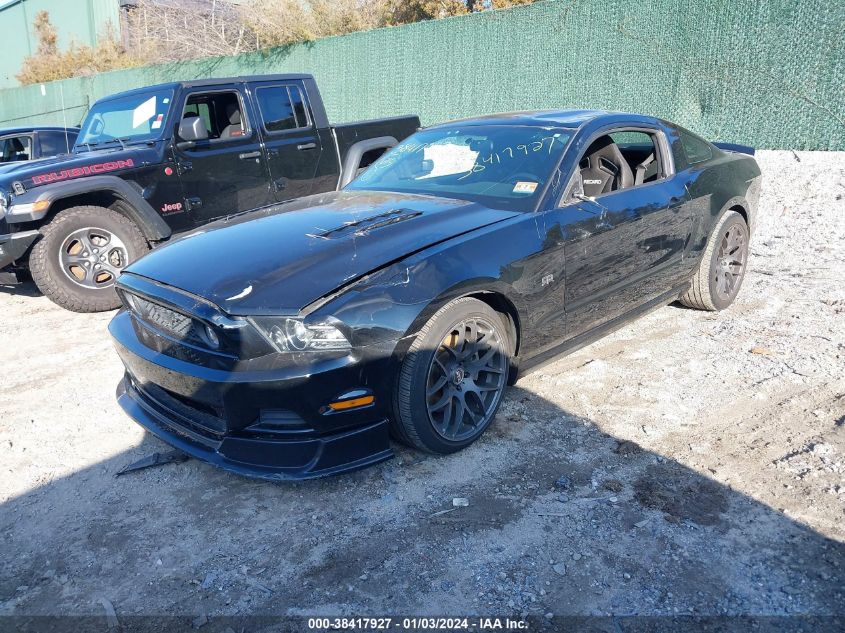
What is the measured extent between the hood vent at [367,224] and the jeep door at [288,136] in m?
3.40

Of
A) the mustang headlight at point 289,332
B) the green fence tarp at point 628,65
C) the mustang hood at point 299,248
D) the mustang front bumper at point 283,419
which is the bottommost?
the mustang front bumper at point 283,419

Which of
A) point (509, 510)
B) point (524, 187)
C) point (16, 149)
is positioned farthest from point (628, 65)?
point (509, 510)

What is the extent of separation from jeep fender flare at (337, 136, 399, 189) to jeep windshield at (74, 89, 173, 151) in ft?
5.88

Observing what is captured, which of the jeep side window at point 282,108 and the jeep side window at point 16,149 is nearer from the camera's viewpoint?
the jeep side window at point 282,108

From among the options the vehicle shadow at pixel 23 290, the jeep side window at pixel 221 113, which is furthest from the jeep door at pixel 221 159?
the vehicle shadow at pixel 23 290

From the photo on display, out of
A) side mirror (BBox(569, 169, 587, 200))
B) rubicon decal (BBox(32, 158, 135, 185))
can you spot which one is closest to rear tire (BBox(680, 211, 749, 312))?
side mirror (BBox(569, 169, 587, 200))

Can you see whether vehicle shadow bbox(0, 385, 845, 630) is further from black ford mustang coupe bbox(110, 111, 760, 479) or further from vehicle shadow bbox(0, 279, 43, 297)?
vehicle shadow bbox(0, 279, 43, 297)

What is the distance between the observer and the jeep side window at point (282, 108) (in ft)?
22.0

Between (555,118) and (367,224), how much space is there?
5.32ft

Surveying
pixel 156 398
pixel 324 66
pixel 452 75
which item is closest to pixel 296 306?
pixel 156 398

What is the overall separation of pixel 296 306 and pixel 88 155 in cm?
438

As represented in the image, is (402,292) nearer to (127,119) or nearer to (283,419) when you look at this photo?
(283,419)

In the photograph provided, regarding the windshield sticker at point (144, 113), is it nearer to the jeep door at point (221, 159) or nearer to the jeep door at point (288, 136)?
the jeep door at point (221, 159)

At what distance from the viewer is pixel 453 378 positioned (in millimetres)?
3205
